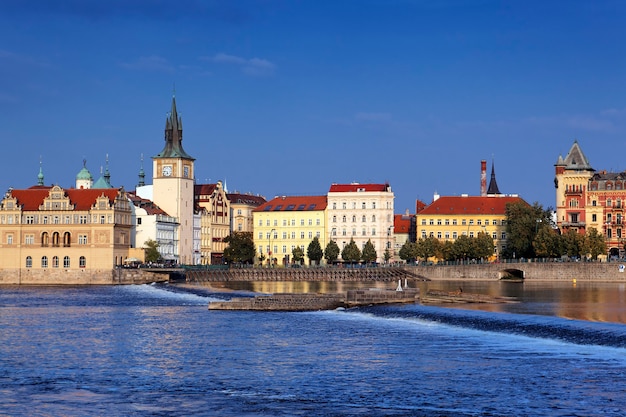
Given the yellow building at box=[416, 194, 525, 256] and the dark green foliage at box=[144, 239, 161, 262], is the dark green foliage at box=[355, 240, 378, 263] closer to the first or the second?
the yellow building at box=[416, 194, 525, 256]

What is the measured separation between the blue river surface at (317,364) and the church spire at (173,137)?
10555cm

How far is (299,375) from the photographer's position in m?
44.5

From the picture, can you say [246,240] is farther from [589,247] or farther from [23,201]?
[589,247]

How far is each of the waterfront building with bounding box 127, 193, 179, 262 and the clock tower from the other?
192 cm

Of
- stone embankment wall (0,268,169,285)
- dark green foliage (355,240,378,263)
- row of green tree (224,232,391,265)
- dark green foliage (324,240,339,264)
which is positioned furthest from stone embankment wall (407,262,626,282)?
stone embankment wall (0,268,169,285)

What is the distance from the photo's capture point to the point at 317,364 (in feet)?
157

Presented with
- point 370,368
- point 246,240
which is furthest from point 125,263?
point 370,368

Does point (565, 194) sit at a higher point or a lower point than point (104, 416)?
higher

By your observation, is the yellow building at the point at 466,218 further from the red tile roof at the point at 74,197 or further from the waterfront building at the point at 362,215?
the red tile roof at the point at 74,197

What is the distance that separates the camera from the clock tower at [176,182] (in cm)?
17888

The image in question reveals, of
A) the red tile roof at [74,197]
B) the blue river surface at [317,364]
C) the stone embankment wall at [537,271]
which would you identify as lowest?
the blue river surface at [317,364]

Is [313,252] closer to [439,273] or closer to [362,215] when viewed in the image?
[362,215]

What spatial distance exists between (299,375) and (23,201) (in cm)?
12244

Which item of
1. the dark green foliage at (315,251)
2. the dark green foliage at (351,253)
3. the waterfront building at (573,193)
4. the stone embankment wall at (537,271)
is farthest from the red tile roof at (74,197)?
the waterfront building at (573,193)
